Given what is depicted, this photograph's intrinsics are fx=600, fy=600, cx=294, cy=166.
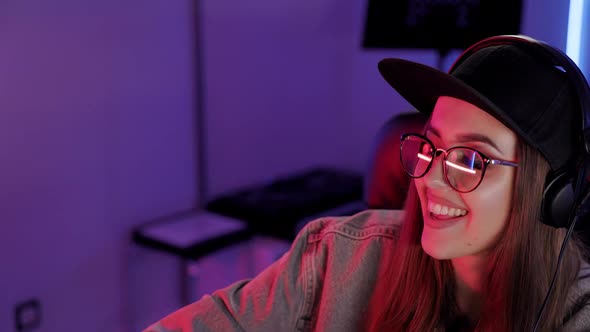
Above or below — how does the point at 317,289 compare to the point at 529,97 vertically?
below

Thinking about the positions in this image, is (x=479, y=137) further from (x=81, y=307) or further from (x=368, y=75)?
(x=368, y=75)

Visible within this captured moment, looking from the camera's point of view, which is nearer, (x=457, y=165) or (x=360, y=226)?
(x=457, y=165)

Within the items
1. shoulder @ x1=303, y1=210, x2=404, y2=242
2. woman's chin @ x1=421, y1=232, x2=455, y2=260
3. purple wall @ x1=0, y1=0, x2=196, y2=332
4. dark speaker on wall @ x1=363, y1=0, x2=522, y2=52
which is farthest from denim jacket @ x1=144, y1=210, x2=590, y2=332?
dark speaker on wall @ x1=363, y1=0, x2=522, y2=52

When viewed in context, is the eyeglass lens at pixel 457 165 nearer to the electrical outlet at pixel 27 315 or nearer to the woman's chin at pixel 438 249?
the woman's chin at pixel 438 249

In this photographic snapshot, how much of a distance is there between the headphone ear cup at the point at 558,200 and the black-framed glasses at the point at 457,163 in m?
0.06

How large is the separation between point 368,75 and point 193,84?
97 centimetres

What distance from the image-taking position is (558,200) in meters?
0.79

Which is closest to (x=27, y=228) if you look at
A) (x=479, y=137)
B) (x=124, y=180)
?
(x=124, y=180)

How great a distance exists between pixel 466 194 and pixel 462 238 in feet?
0.23

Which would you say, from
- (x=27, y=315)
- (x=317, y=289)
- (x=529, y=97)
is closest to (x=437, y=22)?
(x=317, y=289)

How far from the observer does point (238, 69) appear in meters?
2.62

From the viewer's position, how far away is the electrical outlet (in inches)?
79.2

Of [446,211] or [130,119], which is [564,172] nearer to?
[446,211]

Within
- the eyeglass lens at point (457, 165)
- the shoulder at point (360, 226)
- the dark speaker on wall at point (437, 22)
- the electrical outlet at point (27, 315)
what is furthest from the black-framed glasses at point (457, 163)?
the electrical outlet at point (27, 315)
